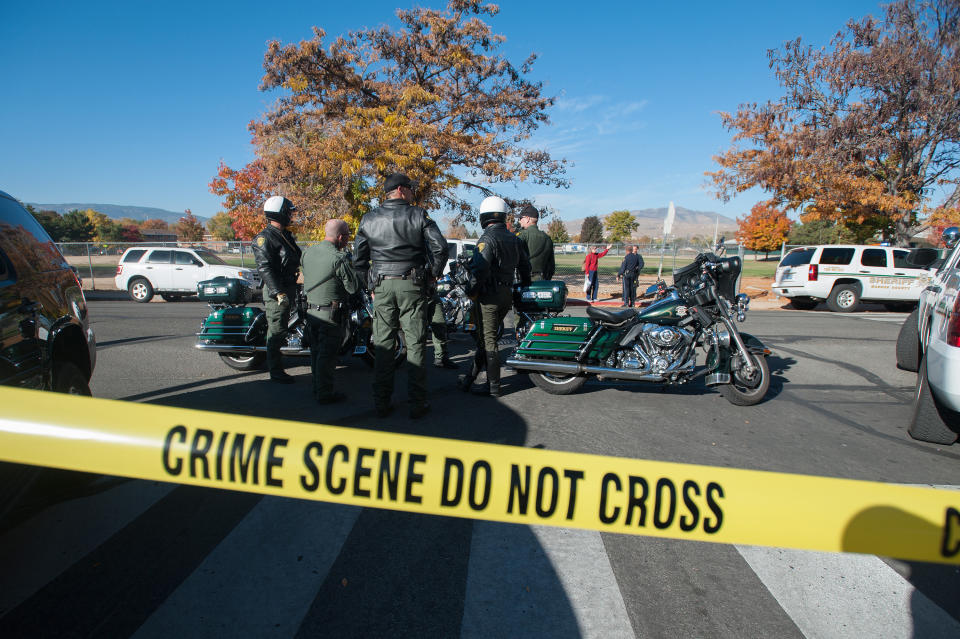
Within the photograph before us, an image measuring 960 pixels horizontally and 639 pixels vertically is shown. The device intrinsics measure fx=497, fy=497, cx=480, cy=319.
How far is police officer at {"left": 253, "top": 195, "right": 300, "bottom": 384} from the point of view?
17.6 ft

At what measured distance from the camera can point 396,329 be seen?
4512mm

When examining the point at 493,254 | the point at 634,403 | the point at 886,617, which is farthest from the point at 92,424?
the point at 634,403

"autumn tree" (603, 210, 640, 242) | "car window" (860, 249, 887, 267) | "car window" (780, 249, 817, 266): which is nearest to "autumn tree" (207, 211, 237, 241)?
"autumn tree" (603, 210, 640, 242)

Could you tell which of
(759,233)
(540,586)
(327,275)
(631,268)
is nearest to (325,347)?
(327,275)

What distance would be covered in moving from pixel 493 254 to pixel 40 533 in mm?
3850

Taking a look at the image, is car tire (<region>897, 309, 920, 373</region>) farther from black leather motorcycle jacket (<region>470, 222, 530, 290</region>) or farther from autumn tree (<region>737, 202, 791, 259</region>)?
autumn tree (<region>737, 202, 791, 259</region>)

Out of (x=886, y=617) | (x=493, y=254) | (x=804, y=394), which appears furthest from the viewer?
(x=804, y=394)

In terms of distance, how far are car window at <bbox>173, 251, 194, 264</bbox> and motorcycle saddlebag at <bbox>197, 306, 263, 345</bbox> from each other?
1113 centimetres

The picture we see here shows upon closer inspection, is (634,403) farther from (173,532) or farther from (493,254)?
(173,532)

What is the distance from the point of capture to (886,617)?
7.02ft

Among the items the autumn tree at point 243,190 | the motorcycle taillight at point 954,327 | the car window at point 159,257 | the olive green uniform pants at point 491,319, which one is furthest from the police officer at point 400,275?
the autumn tree at point 243,190

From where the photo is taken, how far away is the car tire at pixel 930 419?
405 cm

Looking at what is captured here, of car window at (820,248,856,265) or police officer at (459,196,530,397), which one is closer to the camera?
police officer at (459,196,530,397)

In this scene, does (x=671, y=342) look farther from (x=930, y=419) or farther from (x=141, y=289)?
(x=141, y=289)
